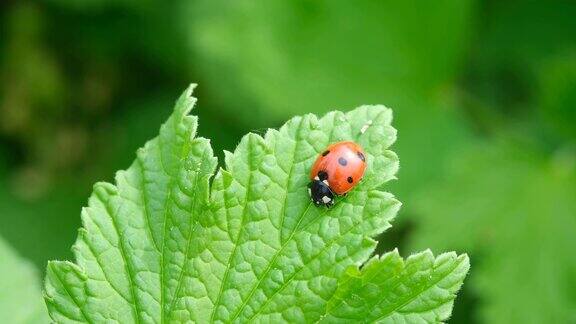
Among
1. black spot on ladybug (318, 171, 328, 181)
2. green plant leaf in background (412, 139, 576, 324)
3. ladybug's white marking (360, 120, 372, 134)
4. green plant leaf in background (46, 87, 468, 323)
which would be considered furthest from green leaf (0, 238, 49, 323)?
green plant leaf in background (412, 139, 576, 324)

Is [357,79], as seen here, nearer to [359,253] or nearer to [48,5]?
[48,5]

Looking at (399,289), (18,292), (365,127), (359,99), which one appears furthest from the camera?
(359,99)

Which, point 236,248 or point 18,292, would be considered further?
point 18,292

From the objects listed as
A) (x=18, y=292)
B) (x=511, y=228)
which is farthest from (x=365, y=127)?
(x=511, y=228)

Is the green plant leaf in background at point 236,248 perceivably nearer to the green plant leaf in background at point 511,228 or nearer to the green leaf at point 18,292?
the green leaf at point 18,292

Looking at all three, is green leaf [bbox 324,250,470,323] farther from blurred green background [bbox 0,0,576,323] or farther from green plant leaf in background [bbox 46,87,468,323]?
blurred green background [bbox 0,0,576,323]

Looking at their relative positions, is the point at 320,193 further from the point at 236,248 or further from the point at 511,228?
the point at 511,228

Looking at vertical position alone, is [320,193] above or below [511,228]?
below

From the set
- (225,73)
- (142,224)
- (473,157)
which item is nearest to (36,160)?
(225,73)
